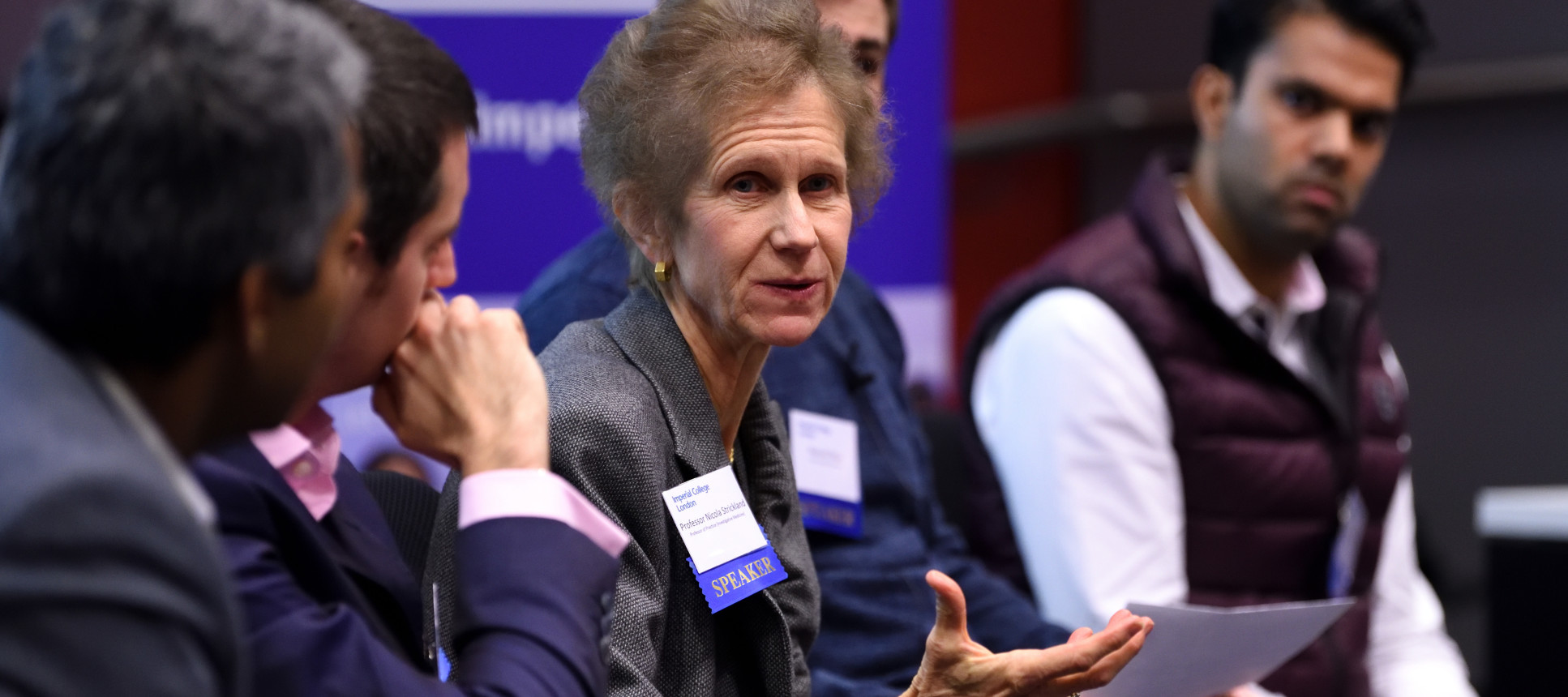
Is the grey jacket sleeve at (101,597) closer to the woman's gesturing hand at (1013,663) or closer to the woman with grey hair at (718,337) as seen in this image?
the woman with grey hair at (718,337)

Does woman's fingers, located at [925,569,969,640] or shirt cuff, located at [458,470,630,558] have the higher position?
shirt cuff, located at [458,470,630,558]

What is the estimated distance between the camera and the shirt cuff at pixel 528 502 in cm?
113

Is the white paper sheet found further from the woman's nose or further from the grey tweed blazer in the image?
the woman's nose

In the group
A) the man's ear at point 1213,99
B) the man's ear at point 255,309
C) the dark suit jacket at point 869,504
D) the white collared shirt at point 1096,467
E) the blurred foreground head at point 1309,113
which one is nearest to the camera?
the man's ear at point 255,309

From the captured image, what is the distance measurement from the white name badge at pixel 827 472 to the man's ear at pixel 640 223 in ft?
1.50

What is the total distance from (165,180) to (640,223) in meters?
0.86

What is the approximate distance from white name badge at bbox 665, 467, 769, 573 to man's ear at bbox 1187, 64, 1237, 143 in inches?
69.7

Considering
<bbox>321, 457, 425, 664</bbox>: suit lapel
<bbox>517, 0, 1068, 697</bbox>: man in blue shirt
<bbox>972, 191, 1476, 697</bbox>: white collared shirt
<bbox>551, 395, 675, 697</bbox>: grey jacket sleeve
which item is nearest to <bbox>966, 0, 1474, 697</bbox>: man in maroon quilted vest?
<bbox>972, 191, 1476, 697</bbox>: white collared shirt

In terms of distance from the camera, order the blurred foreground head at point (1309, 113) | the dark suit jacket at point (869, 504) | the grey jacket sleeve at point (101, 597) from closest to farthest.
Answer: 1. the grey jacket sleeve at point (101, 597)
2. the dark suit jacket at point (869, 504)
3. the blurred foreground head at point (1309, 113)

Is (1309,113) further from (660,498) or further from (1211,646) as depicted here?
(660,498)

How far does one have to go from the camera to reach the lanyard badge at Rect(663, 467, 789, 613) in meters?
1.42

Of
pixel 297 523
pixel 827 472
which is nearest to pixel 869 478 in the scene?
pixel 827 472

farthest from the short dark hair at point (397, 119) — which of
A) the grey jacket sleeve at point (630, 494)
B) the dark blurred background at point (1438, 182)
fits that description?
the dark blurred background at point (1438, 182)

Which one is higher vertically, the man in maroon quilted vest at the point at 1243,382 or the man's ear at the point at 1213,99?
the man's ear at the point at 1213,99
